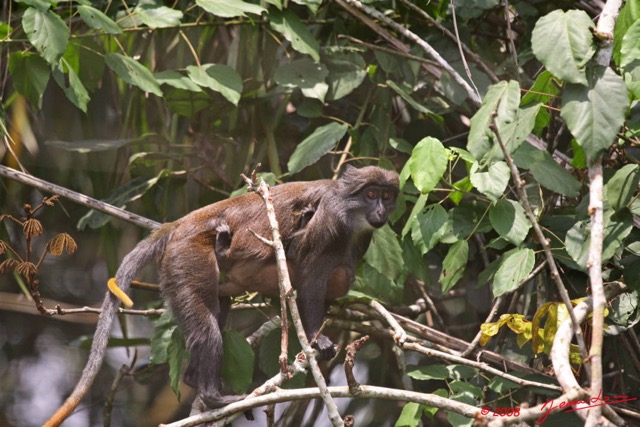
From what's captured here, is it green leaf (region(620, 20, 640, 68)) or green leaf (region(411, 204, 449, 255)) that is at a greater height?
green leaf (region(620, 20, 640, 68))

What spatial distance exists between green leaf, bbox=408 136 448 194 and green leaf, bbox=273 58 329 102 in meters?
1.80

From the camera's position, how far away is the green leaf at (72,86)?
580 cm

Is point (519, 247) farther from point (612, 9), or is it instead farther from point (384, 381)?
point (384, 381)

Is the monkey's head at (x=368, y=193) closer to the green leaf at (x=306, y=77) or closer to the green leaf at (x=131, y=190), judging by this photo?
the green leaf at (x=306, y=77)

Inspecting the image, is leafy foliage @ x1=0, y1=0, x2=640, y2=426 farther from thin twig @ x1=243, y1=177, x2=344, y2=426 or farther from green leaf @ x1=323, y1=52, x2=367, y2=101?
thin twig @ x1=243, y1=177, x2=344, y2=426

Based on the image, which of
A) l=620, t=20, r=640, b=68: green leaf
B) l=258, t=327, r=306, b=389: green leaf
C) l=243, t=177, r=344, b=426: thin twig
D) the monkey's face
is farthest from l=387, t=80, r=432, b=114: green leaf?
l=243, t=177, r=344, b=426: thin twig

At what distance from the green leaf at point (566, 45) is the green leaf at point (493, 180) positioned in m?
0.91

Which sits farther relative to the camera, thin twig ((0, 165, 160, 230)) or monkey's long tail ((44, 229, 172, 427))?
thin twig ((0, 165, 160, 230))

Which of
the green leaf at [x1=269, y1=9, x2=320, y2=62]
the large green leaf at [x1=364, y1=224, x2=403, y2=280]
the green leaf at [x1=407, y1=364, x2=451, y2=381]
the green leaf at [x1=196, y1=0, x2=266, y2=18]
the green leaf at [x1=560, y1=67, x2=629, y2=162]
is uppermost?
the green leaf at [x1=560, y1=67, x2=629, y2=162]

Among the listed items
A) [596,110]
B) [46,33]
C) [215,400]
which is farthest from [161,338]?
[596,110]

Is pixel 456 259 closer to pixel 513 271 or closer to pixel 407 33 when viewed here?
pixel 513 271

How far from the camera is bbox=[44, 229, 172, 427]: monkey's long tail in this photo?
448 centimetres

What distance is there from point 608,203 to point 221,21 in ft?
12.2

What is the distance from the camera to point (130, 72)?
609 cm
